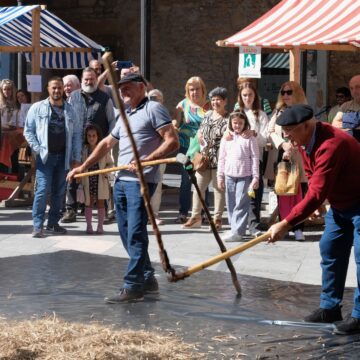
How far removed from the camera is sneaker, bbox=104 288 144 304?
829cm

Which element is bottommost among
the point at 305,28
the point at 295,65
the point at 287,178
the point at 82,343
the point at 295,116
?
the point at 82,343

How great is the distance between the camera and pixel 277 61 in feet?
66.3

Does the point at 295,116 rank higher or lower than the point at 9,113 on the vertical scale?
higher

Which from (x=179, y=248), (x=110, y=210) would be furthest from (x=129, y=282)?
(x=110, y=210)

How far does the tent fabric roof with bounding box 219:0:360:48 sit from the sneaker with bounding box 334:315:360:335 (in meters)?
3.97

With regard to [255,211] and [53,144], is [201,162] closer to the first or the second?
[255,211]

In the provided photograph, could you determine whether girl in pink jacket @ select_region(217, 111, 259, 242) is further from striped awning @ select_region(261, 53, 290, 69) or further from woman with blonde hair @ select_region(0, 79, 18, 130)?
striped awning @ select_region(261, 53, 290, 69)

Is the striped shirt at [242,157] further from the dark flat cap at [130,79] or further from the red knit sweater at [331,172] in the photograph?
the red knit sweater at [331,172]

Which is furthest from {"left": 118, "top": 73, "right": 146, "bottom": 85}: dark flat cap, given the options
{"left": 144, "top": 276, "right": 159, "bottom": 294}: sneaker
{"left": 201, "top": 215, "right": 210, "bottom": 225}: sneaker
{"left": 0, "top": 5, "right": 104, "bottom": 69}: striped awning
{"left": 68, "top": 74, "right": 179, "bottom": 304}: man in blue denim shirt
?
{"left": 0, "top": 5, "right": 104, "bottom": 69}: striped awning

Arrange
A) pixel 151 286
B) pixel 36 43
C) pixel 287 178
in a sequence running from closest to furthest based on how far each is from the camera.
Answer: pixel 151 286 < pixel 287 178 < pixel 36 43

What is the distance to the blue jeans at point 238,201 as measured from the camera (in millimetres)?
11562

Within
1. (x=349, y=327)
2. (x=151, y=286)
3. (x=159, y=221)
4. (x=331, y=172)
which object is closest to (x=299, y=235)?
(x=159, y=221)

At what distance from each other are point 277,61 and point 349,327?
1329cm

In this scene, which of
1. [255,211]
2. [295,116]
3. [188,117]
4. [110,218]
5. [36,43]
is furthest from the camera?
[36,43]
